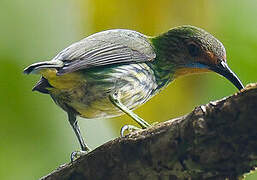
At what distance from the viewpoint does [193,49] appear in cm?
486

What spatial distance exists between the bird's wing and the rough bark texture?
91 cm

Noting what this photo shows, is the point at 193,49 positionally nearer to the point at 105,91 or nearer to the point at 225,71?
the point at 225,71

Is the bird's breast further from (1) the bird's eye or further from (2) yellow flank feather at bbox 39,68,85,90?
(1) the bird's eye

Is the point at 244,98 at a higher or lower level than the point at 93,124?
higher

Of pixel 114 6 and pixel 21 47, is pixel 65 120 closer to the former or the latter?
pixel 21 47

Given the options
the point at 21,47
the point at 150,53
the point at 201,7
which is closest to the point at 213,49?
the point at 150,53

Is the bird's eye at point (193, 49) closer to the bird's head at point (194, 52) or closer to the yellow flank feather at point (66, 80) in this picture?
the bird's head at point (194, 52)

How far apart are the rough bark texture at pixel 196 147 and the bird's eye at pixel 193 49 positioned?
148 cm

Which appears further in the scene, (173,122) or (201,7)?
(201,7)


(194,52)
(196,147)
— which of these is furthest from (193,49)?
(196,147)

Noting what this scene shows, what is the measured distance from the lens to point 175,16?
19.9 ft

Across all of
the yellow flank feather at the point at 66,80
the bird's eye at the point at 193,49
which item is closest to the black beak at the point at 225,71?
the bird's eye at the point at 193,49

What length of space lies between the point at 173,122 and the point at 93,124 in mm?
2365

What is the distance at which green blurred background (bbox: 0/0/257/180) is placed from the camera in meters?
5.06
